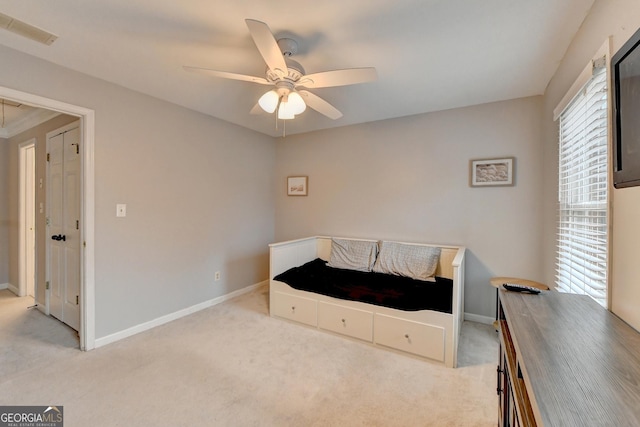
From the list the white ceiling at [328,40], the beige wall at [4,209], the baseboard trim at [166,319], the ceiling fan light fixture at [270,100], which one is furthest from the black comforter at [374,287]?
the beige wall at [4,209]

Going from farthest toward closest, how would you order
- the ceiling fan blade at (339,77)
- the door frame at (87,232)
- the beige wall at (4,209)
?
the beige wall at (4,209), the door frame at (87,232), the ceiling fan blade at (339,77)

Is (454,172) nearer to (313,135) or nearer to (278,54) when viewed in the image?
(313,135)

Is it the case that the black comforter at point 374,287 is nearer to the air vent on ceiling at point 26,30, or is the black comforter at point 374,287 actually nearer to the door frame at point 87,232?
the door frame at point 87,232

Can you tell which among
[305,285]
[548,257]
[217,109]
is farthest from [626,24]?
[217,109]

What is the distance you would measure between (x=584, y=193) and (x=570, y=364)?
1353 mm

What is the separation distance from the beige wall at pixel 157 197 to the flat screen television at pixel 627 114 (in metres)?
3.23

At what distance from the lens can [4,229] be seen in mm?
3643

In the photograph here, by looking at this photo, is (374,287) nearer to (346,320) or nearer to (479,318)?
(346,320)

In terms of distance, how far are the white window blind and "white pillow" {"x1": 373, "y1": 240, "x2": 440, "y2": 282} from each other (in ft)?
3.36

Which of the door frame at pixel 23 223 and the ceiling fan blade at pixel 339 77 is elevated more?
the ceiling fan blade at pixel 339 77

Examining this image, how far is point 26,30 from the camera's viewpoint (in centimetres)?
165

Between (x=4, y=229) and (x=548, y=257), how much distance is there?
256 inches

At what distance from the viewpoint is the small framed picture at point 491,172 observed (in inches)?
105

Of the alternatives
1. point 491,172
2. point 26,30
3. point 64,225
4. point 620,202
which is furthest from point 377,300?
point 64,225
